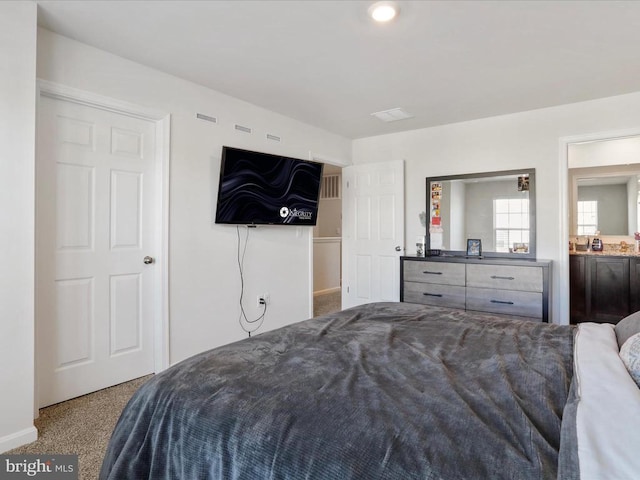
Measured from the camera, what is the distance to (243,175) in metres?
3.46

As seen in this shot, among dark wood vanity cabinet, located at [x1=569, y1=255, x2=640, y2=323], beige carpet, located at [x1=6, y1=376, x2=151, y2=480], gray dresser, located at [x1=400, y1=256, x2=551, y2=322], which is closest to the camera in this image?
beige carpet, located at [x1=6, y1=376, x2=151, y2=480]

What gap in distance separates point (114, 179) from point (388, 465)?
2.77 m

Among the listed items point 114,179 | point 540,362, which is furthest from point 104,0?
point 540,362

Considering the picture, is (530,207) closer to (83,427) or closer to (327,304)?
(327,304)

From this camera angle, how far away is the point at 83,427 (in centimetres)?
218

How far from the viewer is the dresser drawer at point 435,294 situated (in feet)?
12.6

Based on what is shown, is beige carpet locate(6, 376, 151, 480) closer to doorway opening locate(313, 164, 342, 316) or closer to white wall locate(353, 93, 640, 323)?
doorway opening locate(313, 164, 342, 316)

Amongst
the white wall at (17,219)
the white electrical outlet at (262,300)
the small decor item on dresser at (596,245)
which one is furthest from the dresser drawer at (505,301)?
the white wall at (17,219)

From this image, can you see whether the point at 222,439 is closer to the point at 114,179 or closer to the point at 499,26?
the point at 114,179

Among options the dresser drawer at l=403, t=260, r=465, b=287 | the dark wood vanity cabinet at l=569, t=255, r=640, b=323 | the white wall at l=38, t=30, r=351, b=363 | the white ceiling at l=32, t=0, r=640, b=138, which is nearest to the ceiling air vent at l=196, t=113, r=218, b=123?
the white wall at l=38, t=30, r=351, b=363

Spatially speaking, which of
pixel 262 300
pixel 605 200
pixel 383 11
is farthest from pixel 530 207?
pixel 262 300

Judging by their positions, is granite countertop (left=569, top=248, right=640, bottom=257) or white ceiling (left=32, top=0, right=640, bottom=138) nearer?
white ceiling (left=32, top=0, right=640, bottom=138)

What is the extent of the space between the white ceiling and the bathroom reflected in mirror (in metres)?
1.97

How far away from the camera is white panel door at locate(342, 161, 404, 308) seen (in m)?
4.65
